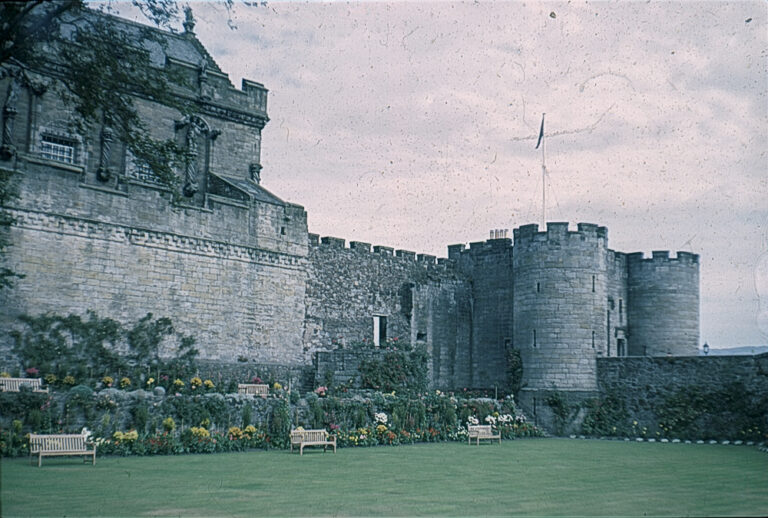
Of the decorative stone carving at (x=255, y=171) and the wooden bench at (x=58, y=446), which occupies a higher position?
the decorative stone carving at (x=255, y=171)

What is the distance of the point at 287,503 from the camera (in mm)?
10359

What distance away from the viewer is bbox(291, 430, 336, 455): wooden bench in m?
17.8

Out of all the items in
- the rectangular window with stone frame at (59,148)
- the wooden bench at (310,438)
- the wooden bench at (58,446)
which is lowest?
the wooden bench at (310,438)

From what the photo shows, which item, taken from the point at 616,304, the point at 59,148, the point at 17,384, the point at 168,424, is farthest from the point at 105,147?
the point at 616,304

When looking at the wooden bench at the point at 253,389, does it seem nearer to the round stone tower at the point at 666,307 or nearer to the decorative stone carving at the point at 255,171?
the decorative stone carving at the point at 255,171

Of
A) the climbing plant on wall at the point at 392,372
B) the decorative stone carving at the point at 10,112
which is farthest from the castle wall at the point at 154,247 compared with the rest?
the climbing plant on wall at the point at 392,372

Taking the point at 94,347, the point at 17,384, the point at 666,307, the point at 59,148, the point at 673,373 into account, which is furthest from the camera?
the point at 666,307

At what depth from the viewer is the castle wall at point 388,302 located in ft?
90.6

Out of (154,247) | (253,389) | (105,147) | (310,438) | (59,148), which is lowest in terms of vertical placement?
(310,438)

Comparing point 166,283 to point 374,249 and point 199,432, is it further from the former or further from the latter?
point 374,249

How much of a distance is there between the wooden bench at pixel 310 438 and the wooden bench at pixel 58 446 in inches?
175

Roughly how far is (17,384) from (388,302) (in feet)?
49.9

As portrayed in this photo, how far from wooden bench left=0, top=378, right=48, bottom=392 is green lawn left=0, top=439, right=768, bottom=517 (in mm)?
2584

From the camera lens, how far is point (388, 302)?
98.6ft
